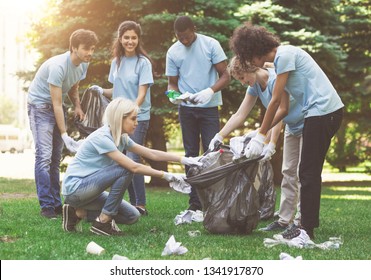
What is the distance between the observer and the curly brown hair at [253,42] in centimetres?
438

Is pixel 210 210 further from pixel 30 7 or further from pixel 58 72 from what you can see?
pixel 30 7

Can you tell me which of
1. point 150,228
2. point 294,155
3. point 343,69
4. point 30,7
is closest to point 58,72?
point 150,228

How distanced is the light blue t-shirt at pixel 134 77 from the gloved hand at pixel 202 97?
0.57m

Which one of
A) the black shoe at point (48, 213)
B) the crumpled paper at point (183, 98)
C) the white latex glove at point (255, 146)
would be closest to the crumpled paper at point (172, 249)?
the white latex glove at point (255, 146)

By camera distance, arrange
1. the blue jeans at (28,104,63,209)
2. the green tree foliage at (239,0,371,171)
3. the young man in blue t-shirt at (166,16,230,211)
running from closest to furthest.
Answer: the blue jeans at (28,104,63,209) < the young man in blue t-shirt at (166,16,230,211) < the green tree foliage at (239,0,371,171)

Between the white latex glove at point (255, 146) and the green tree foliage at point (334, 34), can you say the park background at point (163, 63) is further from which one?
the white latex glove at point (255, 146)

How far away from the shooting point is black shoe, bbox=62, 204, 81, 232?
15.6 ft

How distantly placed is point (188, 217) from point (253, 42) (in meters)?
1.85

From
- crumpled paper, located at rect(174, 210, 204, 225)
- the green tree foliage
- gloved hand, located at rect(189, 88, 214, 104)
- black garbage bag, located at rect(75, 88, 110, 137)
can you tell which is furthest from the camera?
the green tree foliage

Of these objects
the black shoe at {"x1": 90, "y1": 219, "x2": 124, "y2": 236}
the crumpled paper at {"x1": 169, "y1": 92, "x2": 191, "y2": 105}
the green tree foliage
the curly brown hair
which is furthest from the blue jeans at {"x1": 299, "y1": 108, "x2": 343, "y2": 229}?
the green tree foliage

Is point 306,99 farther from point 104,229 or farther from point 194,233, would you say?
point 104,229

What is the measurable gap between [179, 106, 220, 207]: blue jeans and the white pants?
37.4 inches

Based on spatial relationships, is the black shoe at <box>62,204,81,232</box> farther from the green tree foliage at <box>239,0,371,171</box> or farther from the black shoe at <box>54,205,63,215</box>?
the green tree foliage at <box>239,0,371,171</box>

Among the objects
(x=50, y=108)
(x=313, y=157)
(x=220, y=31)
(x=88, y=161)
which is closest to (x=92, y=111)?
(x=50, y=108)
